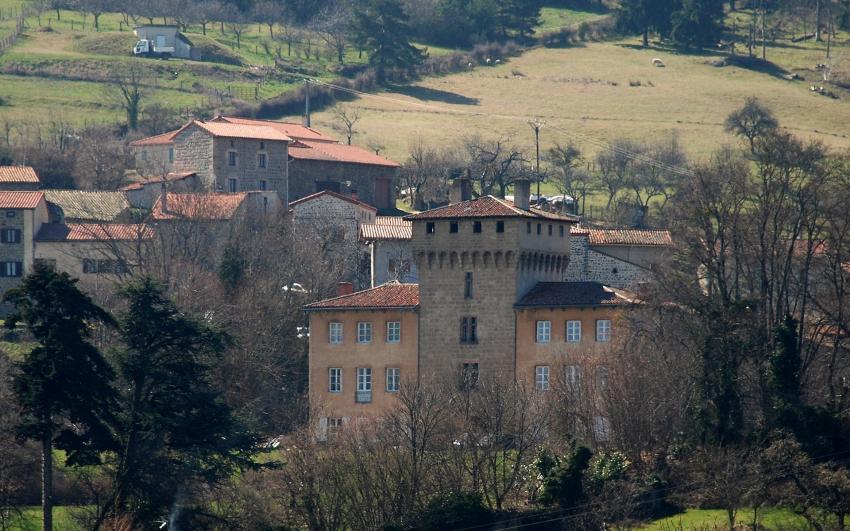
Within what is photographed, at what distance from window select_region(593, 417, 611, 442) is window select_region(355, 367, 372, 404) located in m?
9.60

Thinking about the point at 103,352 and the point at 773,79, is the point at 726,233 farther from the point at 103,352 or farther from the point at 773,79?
the point at 773,79

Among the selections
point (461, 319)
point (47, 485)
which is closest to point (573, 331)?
point (461, 319)

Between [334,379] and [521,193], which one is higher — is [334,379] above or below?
below

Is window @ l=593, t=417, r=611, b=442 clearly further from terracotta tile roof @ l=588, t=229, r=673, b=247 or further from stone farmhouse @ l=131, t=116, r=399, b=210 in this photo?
stone farmhouse @ l=131, t=116, r=399, b=210

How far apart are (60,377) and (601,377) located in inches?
772

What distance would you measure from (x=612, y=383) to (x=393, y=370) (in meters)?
10.4

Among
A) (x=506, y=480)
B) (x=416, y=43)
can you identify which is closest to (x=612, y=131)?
(x=416, y=43)

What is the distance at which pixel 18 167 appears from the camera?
11075 cm

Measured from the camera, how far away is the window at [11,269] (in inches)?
3893

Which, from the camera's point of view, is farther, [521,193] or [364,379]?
[521,193]

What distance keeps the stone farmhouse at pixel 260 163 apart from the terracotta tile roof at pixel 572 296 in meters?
36.8

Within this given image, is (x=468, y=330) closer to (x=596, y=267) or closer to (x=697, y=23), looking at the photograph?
(x=596, y=267)

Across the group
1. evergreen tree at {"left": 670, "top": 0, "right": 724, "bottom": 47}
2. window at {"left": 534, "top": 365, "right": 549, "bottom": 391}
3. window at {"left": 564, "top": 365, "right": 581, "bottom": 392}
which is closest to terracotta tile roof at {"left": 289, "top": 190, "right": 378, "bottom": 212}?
window at {"left": 534, "top": 365, "right": 549, "bottom": 391}

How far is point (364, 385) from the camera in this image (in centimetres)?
7581
